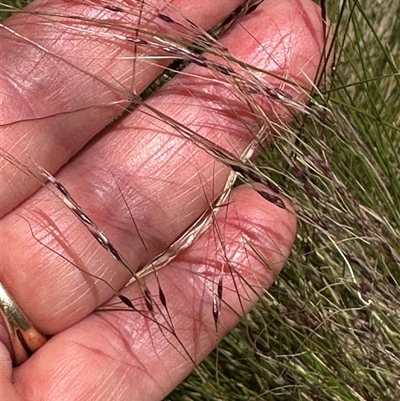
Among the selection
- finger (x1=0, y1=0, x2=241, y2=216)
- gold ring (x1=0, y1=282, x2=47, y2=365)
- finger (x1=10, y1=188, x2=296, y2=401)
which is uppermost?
finger (x1=0, y1=0, x2=241, y2=216)

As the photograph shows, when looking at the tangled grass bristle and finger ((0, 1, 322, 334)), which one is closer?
the tangled grass bristle

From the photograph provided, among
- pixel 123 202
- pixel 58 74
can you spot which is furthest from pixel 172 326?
pixel 58 74

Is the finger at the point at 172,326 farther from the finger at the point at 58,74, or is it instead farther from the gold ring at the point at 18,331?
the finger at the point at 58,74

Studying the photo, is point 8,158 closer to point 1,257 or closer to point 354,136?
point 1,257

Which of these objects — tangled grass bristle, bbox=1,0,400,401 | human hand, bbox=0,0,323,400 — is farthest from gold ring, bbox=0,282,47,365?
tangled grass bristle, bbox=1,0,400,401

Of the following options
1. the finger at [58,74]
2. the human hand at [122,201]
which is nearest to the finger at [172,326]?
the human hand at [122,201]

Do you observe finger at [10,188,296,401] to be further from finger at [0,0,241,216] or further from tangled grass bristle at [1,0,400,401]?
finger at [0,0,241,216]

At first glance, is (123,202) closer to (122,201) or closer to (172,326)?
(122,201)

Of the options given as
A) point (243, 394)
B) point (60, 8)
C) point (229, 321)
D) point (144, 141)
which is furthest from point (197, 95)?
point (243, 394)
